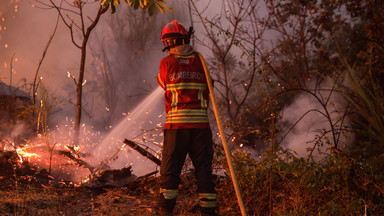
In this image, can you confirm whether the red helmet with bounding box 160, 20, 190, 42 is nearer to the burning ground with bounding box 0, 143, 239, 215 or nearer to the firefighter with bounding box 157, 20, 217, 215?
the firefighter with bounding box 157, 20, 217, 215

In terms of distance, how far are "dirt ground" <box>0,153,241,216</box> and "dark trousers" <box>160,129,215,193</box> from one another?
1.56 feet

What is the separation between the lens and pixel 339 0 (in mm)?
7457

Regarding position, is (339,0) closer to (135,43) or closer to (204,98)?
(204,98)

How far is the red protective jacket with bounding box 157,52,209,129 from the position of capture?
349cm

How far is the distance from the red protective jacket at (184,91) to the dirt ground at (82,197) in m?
1.05

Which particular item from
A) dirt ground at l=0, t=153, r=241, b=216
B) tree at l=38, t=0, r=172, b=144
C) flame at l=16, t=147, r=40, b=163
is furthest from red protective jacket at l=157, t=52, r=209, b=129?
flame at l=16, t=147, r=40, b=163

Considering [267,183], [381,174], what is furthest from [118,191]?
[381,174]

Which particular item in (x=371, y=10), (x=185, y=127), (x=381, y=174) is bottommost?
(x=381, y=174)

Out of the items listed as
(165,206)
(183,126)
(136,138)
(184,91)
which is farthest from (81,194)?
(136,138)

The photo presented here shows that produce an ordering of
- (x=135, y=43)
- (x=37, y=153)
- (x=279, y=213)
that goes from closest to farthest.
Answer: (x=279, y=213)
(x=37, y=153)
(x=135, y=43)

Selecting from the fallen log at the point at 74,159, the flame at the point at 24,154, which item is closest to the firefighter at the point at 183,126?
the fallen log at the point at 74,159

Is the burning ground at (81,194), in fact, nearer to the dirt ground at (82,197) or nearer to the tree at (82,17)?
the dirt ground at (82,197)

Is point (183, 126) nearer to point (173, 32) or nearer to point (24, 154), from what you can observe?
point (173, 32)

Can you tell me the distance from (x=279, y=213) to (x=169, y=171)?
3.92 feet
